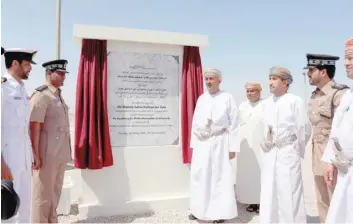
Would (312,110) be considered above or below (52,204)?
above

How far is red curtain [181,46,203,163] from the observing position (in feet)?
14.8

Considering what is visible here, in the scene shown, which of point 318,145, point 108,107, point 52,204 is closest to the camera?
point 318,145

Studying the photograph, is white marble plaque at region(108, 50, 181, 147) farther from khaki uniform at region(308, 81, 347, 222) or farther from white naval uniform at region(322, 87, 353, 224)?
white naval uniform at region(322, 87, 353, 224)

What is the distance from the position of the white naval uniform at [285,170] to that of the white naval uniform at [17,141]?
2.59 m

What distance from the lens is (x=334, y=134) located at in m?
2.39

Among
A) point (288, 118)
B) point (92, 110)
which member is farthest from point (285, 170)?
point (92, 110)

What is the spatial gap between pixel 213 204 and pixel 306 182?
3.40m

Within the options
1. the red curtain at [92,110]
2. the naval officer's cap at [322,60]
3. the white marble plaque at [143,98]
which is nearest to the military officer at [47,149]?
the red curtain at [92,110]

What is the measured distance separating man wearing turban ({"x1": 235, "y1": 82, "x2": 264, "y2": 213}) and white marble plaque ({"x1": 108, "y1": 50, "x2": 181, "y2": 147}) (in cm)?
111

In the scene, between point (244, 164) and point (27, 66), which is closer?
point (27, 66)

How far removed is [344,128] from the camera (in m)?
2.27

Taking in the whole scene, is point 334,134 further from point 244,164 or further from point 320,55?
point 244,164

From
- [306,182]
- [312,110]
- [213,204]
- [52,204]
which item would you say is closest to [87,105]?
[52,204]

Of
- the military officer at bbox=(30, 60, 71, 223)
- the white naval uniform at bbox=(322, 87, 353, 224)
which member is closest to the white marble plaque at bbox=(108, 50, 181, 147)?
the military officer at bbox=(30, 60, 71, 223)
